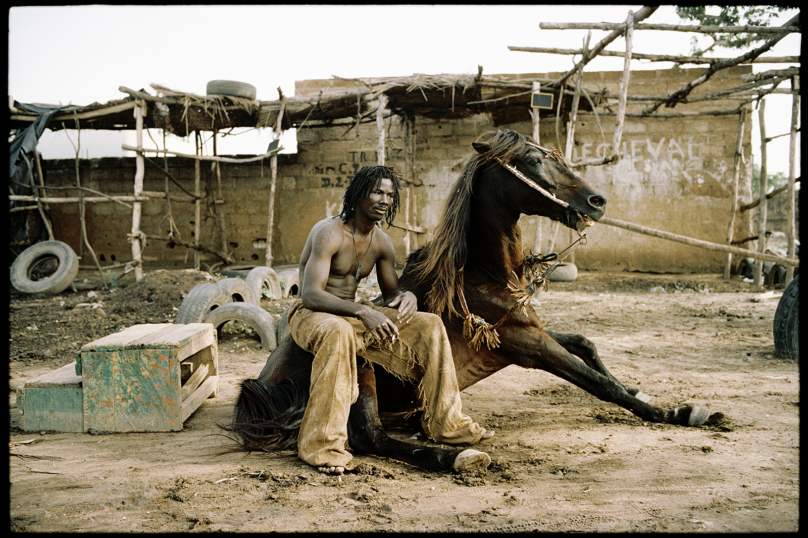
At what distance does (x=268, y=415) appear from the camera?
9.66ft

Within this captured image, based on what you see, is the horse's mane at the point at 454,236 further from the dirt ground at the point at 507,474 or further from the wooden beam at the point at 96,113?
the wooden beam at the point at 96,113

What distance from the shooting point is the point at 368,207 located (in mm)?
2908

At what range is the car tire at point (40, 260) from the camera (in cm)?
916

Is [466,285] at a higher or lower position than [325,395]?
higher

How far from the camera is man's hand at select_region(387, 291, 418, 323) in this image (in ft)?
9.44

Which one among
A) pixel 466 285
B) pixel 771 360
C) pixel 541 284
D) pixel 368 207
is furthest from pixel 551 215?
pixel 771 360

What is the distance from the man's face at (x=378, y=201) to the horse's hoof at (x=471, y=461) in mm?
1303

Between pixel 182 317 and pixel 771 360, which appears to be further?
pixel 182 317

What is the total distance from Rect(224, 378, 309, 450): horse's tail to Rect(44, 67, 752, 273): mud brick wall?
29.2ft

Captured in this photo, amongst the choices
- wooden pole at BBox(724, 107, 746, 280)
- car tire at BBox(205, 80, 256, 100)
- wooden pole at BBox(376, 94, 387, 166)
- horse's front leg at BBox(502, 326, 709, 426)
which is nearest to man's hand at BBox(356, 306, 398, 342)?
horse's front leg at BBox(502, 326, 709, 426)

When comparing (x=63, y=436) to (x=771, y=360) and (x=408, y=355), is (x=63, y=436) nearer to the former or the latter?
(x=408, y=355)

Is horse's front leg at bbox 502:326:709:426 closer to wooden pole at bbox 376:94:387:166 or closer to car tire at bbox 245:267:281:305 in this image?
car tire at bbox 245:267:281:305

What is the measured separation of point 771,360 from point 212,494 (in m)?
4.77

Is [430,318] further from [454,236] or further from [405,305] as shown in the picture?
[454,236]
